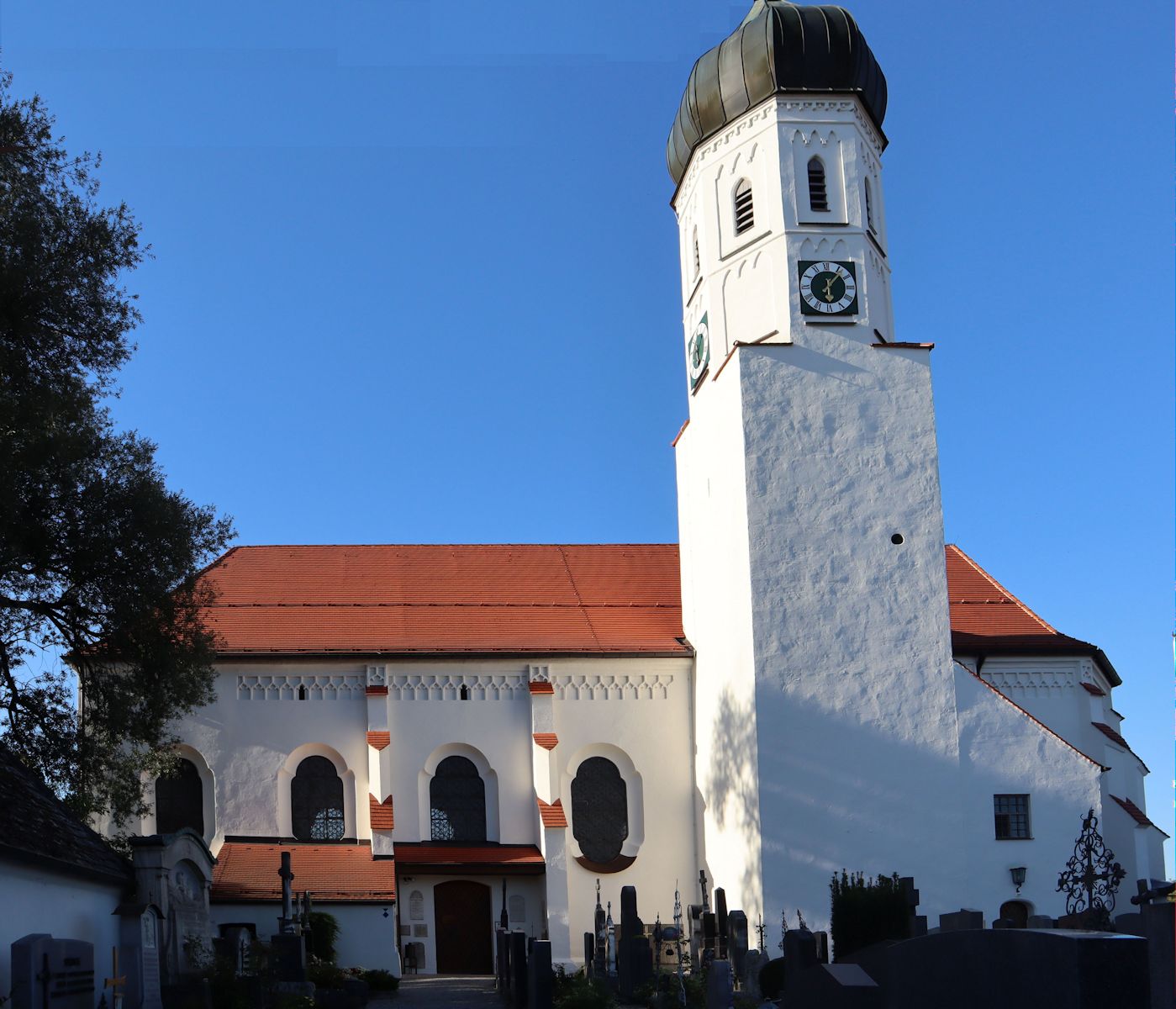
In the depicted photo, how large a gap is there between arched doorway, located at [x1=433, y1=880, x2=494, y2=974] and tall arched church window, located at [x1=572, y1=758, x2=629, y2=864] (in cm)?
231

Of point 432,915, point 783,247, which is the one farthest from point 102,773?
point 783,247

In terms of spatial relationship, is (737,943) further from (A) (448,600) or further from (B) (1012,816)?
(A) (448,600)

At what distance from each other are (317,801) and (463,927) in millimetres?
3962

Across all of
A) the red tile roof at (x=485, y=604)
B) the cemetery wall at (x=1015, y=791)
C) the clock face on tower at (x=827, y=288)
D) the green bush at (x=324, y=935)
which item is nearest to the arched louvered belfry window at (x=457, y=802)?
the red tile roof at (x=485, y=604)

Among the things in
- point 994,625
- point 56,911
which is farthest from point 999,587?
point 56,911

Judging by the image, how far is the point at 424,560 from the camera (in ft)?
115

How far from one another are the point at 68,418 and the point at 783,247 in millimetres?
14492

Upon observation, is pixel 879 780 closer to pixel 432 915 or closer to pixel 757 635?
pixel 757 635

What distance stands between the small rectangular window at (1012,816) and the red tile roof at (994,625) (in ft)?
13.6

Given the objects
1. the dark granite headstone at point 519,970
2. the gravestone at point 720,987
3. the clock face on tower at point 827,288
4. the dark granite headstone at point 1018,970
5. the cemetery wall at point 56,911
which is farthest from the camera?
the clock face on tower at point 827,288

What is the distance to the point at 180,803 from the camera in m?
29.9


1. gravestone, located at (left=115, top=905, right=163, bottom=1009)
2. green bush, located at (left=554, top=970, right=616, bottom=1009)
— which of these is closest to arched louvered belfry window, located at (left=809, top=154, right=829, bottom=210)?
green bush, located at (left=554, top=970, right=616, bottom=1009)

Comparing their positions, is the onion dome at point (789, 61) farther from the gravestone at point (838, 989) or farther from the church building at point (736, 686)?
the gravestone at point (838, 989)

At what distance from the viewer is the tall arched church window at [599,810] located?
99.0 ft
